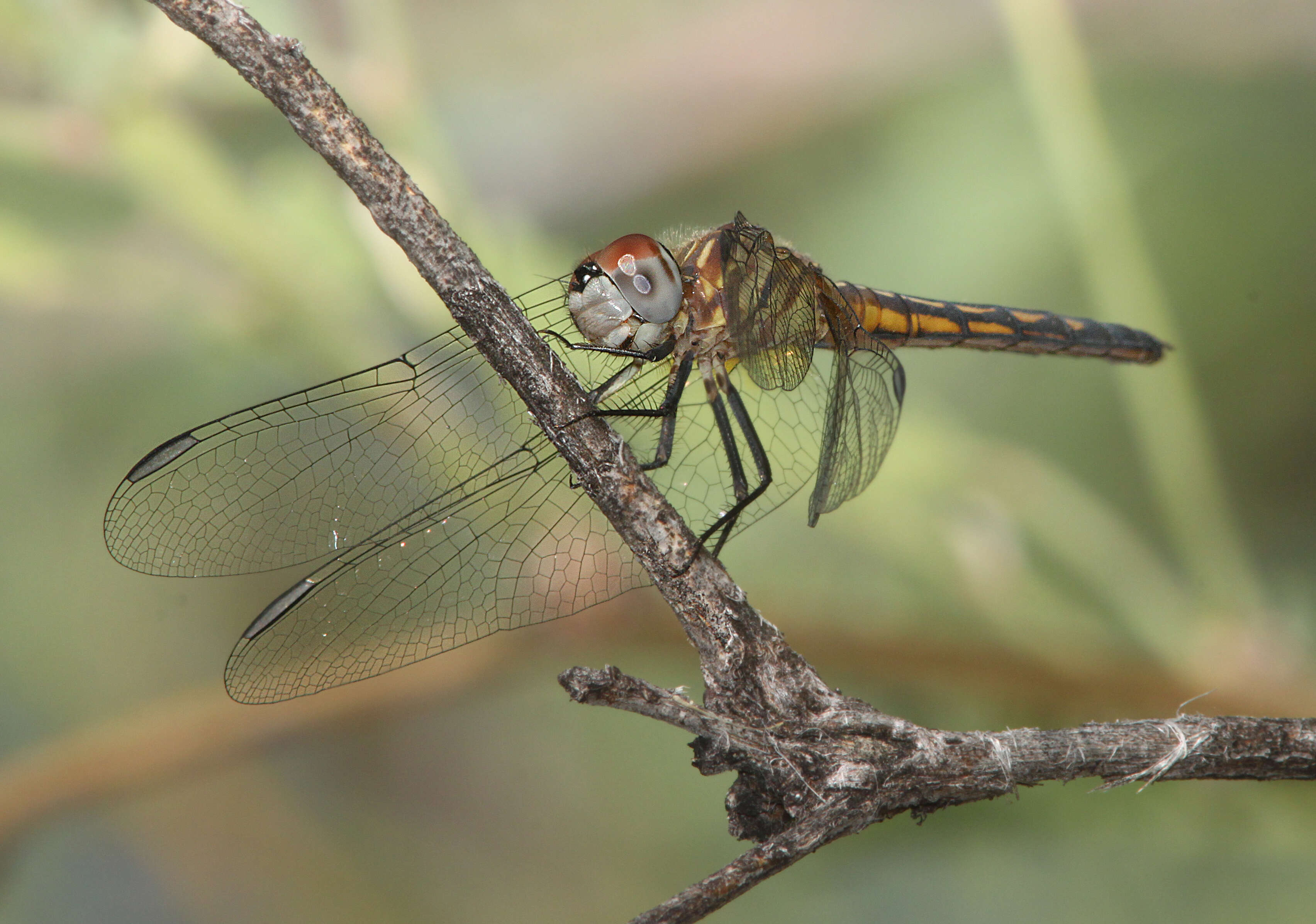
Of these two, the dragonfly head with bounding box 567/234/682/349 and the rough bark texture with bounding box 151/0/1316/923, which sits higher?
the dragonfly head with bounding box 567/234/682/349

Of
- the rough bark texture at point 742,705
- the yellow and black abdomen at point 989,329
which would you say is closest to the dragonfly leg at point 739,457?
the yellow and black abdomen at point 989,329

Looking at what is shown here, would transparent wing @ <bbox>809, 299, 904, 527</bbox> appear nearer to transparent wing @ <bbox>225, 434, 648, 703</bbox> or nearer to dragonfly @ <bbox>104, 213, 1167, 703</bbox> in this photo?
dragonfly @ <bbox>104, 213, 1167, 703</bbox>

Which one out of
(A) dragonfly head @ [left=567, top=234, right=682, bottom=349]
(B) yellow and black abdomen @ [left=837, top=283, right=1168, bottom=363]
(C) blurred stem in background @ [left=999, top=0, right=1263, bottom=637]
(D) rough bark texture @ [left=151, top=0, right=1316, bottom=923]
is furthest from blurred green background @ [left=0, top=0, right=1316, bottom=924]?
(D) rough bark texture @ [left=151, top=0, right=1316, bottom=923]

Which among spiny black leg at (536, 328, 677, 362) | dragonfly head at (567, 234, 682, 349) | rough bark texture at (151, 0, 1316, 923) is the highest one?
dragonfly head at (567, 234, 682, 349)

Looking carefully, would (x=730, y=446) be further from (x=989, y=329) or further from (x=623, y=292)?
(x=989, y=329)

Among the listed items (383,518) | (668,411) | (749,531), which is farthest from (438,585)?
(749,531)

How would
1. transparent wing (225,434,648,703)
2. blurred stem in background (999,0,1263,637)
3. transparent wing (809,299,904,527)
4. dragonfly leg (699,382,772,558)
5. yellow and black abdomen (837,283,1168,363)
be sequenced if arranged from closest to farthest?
1. transparent wing (225,434,648,703)
2. dragonfly leg (699,382,772,558)
3. transparent wing (809,299,904,527)
4. yellow and black abdomen (837,283,1168,363)
5. blurred stem in background (999,0,1263,637)

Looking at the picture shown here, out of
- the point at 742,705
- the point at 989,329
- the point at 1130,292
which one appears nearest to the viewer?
the point at 742,705

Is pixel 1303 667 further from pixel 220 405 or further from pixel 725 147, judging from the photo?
pixel 220 405
